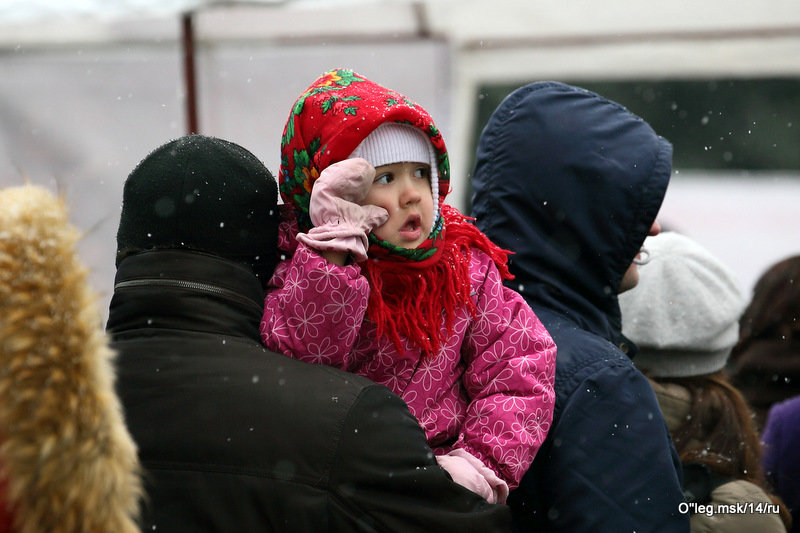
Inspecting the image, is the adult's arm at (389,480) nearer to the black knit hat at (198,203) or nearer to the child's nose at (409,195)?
the black knit hat at (198,203)

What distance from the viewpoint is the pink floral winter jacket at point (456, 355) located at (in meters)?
1.51

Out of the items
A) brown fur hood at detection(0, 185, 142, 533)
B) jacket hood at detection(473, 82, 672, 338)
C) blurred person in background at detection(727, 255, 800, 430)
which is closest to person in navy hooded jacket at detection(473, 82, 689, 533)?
jacket hood at detection(473, 82, 672, 338)

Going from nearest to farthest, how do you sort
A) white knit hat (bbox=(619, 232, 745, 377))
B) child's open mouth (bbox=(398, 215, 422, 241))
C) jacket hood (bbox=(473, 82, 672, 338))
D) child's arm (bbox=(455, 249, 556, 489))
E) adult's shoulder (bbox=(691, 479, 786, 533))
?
child's arm (bbox=(455, 249, 556, 489)) → child's open mouth (bbox=(398, 215, 422, 241)) → jacket hood (bbox=(473, 82, 672, 338)) → adult's shoulder (bbox=(691, 479, 786, 533)) → white knit hat (bbox=(619, 232, 745, 377))

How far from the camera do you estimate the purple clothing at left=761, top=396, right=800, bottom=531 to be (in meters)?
2.77

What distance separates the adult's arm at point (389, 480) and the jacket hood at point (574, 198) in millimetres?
710

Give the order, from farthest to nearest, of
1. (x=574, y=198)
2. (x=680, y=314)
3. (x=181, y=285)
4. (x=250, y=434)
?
(x=680, y=314), (x=574, y=198), (x=181, y=285), (x=250, y=434)

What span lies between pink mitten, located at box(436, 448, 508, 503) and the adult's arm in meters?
0.19

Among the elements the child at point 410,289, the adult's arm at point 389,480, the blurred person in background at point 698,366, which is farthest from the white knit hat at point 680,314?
the adult's arm at point 389,480

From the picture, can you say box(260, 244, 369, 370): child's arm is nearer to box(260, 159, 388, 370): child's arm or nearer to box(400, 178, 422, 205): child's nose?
box(260, 159, 388, 370): child's arm

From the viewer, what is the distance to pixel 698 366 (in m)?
2.52

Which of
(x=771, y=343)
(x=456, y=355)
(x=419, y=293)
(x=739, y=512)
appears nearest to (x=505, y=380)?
(x=456, y=355)

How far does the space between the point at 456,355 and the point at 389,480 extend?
542 millimetres

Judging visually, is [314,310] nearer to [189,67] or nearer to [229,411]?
[229,411]

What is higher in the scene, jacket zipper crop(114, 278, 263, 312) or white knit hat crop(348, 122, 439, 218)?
white knit hat crop(348, 122, 439, 218)
